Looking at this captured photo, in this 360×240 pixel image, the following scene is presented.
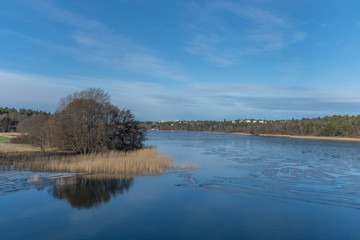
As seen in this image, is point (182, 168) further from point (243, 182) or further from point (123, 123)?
point (123, 123)

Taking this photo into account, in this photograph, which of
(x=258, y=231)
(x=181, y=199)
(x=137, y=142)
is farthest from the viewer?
(x=137, y=142)

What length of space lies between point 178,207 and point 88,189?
502cm

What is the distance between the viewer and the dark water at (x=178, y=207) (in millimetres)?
8516

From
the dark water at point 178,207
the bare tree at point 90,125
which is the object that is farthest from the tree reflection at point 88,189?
the bare tree at point 90,125

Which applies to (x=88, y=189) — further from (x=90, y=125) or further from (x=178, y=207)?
(x=90, y=125)

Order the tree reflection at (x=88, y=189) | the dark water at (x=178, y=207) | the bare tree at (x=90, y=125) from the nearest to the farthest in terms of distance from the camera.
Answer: the dark water at (x=178, y=207)
the tree reflection at (x=88, y=189)
the bare tree at (x=90, y=125)

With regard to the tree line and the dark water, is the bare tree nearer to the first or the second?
the tree line

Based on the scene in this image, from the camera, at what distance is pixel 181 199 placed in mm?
11977

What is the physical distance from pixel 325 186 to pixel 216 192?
19.0ft

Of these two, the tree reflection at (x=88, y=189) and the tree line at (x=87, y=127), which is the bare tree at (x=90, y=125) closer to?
the tree line at (x=87, y=127)

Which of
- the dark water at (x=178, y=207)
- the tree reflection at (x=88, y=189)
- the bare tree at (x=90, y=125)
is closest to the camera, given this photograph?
the dark water at (x=178, y=207)

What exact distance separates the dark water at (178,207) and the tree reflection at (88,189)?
0.04 m

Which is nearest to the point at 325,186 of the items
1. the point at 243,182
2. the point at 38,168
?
the point at 243,182

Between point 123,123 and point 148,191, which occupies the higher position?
point 123,123
